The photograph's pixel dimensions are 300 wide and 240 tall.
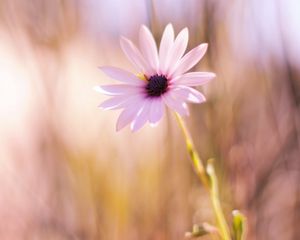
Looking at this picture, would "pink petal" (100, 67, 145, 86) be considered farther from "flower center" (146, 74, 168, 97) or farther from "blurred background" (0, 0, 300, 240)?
"blurred background" (0, 0, 300, 240)

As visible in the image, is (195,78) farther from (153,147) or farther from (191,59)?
(153,147)

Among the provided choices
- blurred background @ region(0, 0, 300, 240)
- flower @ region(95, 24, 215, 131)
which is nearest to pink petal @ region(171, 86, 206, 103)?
flower @ region(95, 24, 215, 131)

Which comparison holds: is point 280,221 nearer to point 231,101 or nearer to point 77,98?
point 231,101

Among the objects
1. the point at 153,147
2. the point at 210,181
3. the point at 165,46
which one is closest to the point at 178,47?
the point at 165,46

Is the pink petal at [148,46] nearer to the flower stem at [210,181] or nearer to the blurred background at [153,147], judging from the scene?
the flower stem at [210,181]

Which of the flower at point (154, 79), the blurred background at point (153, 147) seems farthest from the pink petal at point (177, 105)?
the blurred background at point (153, 147)

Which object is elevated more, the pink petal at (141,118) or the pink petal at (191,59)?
the pink petal at (191,59)

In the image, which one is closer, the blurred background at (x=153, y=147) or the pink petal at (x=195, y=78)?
the pink petal at (x=195, y=78)
